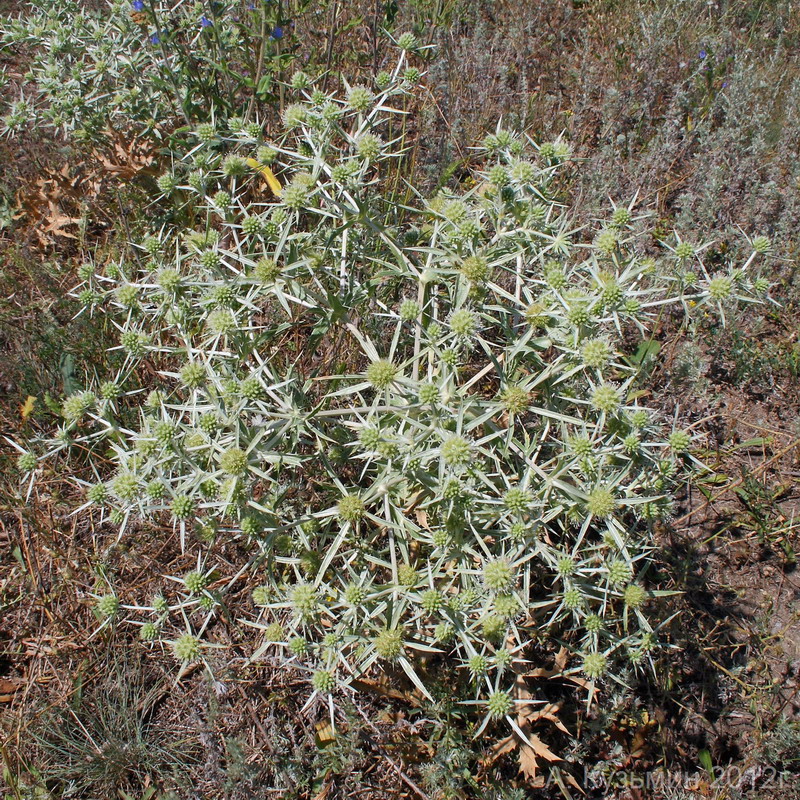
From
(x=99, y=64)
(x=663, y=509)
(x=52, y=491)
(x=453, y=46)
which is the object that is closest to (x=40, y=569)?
(x=52, y=491)

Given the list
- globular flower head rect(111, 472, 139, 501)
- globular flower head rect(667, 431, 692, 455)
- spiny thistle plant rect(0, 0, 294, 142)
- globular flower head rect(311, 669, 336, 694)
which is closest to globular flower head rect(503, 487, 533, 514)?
globular flower head rect(667, 431, 692, 455)

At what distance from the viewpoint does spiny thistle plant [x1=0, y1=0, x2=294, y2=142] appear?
312 centimetres

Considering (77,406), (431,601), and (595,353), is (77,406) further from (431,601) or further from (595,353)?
(595,353)

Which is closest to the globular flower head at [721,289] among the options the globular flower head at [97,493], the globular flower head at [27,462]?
the globular flower head at [97,493]

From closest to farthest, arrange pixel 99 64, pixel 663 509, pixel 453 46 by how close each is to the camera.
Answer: pixel 663 509 < pixel 99 64 < pixel 453 46

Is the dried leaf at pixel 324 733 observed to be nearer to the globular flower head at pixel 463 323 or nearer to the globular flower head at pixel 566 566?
the globular flower head at pixel 566 566

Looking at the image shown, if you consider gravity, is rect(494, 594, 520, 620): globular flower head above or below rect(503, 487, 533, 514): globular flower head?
below

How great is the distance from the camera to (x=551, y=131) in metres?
4.32

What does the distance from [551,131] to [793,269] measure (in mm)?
1750

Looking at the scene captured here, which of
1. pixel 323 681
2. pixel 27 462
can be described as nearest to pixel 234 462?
pixel 323 681

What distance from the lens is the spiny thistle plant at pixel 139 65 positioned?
3.12m

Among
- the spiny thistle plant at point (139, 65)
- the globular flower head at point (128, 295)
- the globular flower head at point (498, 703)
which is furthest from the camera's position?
the spiny thistle plant at point (139, 65)

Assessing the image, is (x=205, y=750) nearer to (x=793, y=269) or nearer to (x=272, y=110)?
(x=272, y=110)

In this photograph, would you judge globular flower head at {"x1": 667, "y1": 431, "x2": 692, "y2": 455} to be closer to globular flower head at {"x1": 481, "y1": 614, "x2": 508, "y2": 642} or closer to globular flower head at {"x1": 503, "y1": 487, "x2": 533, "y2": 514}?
globular flower head at {"x1": 503, "y1": 487, "x2": 533, "y2": 514}
